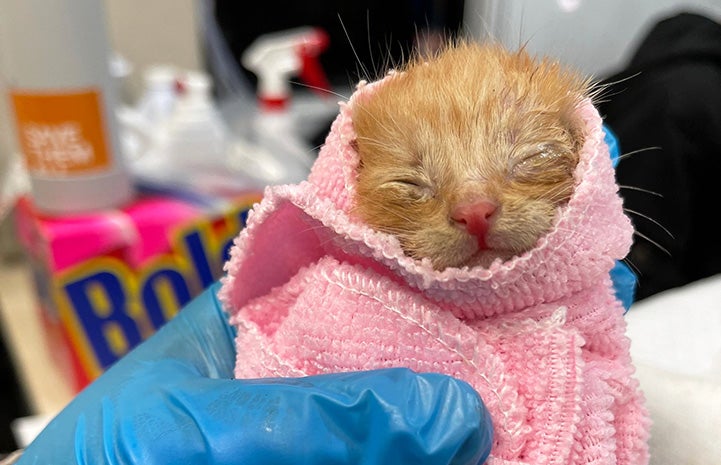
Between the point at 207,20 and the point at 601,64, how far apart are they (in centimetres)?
100

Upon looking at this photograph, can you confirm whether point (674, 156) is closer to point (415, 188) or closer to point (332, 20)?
point (415, 188)

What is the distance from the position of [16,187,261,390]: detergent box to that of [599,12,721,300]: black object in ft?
2.33

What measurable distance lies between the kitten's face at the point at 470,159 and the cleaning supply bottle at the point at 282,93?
2.89 feet

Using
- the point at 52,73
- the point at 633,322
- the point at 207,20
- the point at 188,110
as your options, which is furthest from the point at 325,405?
the point at 207,20

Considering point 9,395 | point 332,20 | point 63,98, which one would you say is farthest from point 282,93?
point 9,395

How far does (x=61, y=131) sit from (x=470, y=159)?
0.79 metres

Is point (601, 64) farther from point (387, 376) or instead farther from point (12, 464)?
point (12, 464)

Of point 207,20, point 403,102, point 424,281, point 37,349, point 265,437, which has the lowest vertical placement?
point 37,349

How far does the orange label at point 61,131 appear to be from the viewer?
1.00 m

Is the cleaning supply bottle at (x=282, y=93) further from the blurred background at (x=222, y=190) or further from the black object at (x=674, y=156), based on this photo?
the black object at (x=674, y=156)

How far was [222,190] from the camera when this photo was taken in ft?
4.12

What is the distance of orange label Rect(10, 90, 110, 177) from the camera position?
1.00 meters

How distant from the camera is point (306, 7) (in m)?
1.75

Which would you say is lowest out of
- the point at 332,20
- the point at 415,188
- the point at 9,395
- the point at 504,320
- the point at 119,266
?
the point at 9,395
